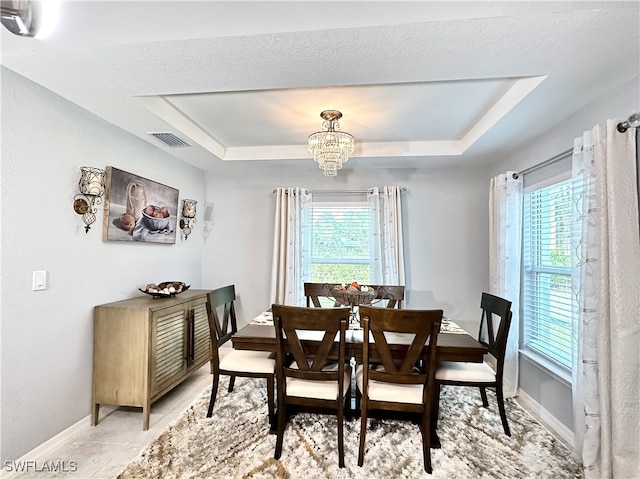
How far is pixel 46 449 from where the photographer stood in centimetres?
201

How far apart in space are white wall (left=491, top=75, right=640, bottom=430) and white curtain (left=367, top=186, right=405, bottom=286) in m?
1.24

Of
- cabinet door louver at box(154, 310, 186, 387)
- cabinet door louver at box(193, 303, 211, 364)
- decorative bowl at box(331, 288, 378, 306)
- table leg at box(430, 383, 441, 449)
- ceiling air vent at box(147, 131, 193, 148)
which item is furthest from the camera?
cabinet door louver at box(193, 303, 211, 364)

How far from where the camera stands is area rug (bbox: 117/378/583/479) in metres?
1.89

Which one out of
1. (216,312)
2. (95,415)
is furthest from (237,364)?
(95,415)

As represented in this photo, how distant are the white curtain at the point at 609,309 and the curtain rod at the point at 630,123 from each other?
1.0 inches

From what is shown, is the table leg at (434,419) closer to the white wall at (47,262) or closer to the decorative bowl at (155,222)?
the white wall at (47,262)

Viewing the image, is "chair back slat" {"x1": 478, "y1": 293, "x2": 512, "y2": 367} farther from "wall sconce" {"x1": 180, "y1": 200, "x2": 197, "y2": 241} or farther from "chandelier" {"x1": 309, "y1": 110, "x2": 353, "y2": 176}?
"wall sconce" {"x1": 180, "y1": 200, "x2": 197, "y2": 241}

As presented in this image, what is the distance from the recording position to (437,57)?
1606 millimetres

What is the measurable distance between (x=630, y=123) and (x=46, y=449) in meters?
3.93

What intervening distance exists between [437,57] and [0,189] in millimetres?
2495

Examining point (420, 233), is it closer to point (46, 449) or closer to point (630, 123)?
point (630, 123)

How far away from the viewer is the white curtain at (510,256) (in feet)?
9.52

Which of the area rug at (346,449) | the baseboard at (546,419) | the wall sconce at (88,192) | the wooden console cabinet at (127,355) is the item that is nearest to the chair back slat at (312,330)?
the area rug at (346,449)

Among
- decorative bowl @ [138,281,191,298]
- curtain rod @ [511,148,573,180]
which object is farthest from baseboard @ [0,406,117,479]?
curtain rod @ [511,148,573,180]
